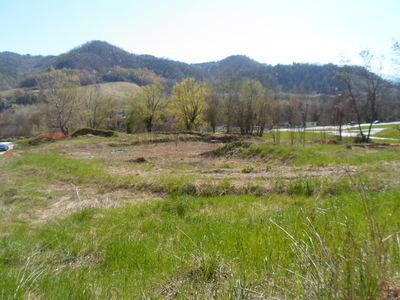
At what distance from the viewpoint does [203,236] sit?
15.1 ft

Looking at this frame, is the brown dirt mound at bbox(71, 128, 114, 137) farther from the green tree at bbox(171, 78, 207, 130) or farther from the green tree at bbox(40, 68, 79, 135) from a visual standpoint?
the green tree at bbox(171, 78, 207, 130)

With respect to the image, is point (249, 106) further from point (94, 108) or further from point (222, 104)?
point (94, 108)

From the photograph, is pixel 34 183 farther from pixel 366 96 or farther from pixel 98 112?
pixel 98 112

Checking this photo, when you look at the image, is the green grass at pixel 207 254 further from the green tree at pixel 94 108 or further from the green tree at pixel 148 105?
the green tree at pixel 94 108

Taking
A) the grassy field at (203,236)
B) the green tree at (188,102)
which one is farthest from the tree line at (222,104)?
the grassy field at (203,236)

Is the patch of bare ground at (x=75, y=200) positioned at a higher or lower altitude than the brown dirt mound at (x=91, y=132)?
lower

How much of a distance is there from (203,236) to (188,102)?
42.8 meters

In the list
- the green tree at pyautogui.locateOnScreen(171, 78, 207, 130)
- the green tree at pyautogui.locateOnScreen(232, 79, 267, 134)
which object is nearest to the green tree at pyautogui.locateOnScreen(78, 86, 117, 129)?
the green tree at pyautogui.locateOnScreen(171, 78, 207, 130)

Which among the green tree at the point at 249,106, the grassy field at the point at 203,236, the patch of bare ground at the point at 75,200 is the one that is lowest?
the patch of bare ground at the point at 75,200

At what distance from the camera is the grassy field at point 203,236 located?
206cm

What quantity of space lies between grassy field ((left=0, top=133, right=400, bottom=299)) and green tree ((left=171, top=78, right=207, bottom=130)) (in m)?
34.6

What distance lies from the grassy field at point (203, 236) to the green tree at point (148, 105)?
38.2 metres

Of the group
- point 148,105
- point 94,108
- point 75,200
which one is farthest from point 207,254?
point 94,108

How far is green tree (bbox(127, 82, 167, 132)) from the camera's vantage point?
1940 inches
